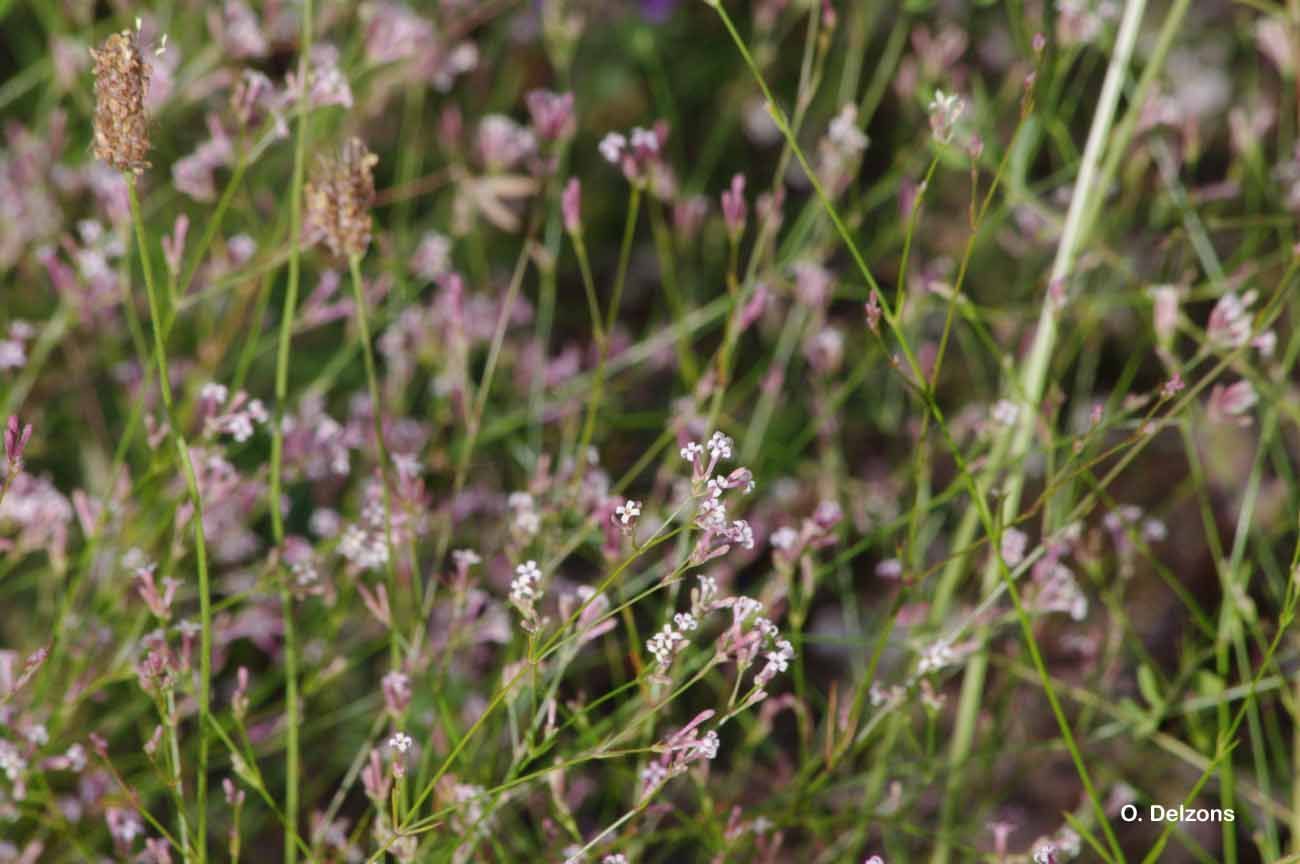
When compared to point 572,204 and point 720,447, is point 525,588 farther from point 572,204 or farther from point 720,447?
point 572,204

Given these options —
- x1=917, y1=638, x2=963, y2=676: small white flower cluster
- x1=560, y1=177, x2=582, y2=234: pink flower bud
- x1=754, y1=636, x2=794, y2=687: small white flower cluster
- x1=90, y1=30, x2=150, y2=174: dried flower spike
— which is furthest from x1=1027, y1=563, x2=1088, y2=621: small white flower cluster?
x1=90, y1=30, x2=150, y2=174: dried flower spike

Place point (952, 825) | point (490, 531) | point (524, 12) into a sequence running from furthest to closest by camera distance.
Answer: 1. point (524, 12)
2. point (490, 531)
3. point (952, 825)

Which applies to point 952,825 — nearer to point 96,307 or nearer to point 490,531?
point 490,531

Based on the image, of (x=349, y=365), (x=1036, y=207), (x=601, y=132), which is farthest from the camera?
(x=601, y=132)

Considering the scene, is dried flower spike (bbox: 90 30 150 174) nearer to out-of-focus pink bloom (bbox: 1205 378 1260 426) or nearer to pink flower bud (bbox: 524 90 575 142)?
pink flower bud (bbox: 524 90 575 142)

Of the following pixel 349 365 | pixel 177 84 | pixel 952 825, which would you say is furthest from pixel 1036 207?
pixel 177 84

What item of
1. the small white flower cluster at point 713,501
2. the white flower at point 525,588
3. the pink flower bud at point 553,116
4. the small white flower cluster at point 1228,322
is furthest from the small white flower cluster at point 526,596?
the small white flower cluster at point 1228,322

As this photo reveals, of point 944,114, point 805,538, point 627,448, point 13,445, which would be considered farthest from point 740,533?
point 627,448
